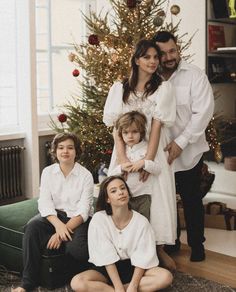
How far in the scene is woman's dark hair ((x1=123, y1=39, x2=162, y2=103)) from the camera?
313 centimetres

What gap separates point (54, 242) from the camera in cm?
305

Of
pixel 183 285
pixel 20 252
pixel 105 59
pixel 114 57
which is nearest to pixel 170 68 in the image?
pixel 114 57

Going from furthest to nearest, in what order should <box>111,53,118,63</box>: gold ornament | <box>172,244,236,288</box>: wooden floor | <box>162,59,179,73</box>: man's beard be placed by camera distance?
<box>111,53,118,63</box>: gold ornament → <box>162,59,179,73</box>: man's beard → <box>172,244,236,288</box>: wooden floor

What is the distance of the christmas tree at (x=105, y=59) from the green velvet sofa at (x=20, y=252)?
29.9 inches

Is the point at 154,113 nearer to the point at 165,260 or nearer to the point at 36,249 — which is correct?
the point at 165,260

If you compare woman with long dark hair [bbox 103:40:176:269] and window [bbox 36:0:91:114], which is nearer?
woman with long dark hair [bbox 103:40:176:269]

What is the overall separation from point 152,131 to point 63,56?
8.84ft

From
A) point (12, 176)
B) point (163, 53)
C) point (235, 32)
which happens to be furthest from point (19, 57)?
point (235, 32)

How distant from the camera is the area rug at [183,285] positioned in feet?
10.1

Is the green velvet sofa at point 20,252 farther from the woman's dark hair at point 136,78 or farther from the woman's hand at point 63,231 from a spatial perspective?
the woman's dark hair at point 136,78

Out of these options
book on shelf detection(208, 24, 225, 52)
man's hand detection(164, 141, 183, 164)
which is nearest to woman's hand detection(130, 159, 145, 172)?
man's hand detection(164, 141, 183, 164)

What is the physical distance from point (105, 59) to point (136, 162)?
4.02ft

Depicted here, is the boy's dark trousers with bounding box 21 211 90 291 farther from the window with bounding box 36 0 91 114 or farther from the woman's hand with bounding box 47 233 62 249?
the window with bounding box 36 0 91 114

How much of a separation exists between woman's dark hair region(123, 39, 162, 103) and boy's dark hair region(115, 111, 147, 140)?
125 millimetres
